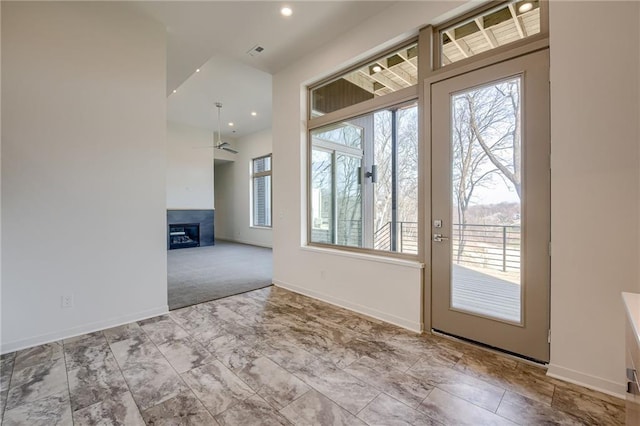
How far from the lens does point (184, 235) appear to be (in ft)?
28.0

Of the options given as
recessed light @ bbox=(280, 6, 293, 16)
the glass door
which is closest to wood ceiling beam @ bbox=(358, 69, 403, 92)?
the glass door

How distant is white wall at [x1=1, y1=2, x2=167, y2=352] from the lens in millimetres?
2377

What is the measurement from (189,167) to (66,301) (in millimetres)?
6334

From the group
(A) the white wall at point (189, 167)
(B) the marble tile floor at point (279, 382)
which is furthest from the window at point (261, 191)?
(B) the marble tile floor at point (279, 382)

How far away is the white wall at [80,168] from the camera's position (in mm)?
2377

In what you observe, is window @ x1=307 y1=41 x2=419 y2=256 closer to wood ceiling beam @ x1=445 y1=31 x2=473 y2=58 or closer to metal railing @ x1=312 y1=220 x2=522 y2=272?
metal railing @ x1=312 y1=220 x2=522 y2=272

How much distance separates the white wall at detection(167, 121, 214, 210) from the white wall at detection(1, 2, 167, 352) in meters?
5.38

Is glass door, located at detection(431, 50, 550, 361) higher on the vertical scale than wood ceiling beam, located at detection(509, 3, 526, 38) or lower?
lower

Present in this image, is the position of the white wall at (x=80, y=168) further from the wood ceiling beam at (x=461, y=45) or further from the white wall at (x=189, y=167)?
the white wall at (x=189, y=167)

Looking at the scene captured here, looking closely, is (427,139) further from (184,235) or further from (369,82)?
(184,235)

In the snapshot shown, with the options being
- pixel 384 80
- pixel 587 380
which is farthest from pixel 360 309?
pixel 384 80

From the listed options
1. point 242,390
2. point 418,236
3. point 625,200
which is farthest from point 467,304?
point 242,390

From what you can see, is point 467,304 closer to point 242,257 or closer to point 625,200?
point 625,200

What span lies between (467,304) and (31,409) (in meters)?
3.22
